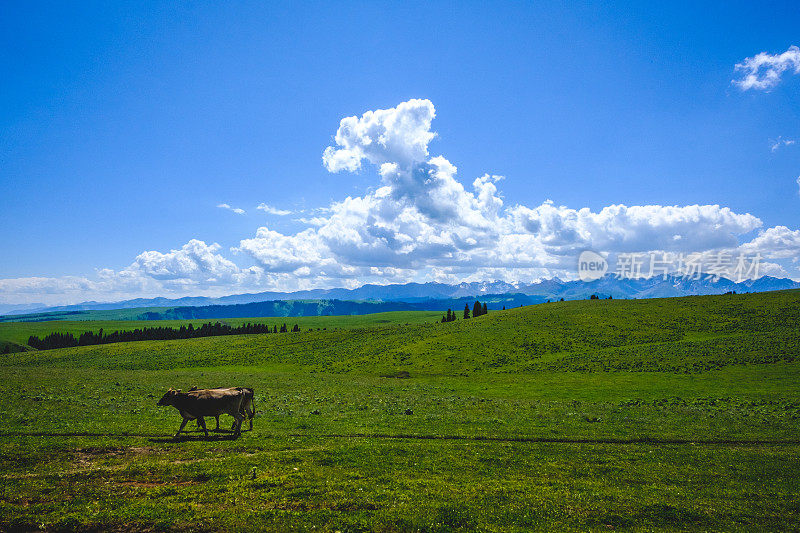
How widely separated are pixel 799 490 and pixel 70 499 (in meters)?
25.1

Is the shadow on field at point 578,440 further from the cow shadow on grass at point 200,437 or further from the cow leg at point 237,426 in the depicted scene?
the cow shadow on grass at point 200,437

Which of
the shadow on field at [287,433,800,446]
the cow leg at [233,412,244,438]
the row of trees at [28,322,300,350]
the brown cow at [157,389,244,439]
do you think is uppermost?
the brown cow at [157,389,244,439]

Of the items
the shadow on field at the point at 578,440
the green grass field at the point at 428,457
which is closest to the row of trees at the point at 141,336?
the green grass field at the point at 428,457

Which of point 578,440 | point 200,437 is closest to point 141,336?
point 200,437

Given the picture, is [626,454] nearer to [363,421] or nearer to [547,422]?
[547,422]

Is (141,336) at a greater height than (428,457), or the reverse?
(428,457)

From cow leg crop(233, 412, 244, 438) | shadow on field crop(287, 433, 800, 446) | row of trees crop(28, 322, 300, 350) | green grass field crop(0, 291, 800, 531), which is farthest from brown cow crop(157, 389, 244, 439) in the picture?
row of trees crop(28, 322, 300, 350)

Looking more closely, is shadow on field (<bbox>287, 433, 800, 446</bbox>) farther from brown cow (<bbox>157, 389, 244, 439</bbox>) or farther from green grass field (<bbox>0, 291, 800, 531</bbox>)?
brown cow (<bbox>157, 389, 244, 439</bbox>)

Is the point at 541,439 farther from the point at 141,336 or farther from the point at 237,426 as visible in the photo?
the point at 141,336

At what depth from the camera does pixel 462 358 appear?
230 feet

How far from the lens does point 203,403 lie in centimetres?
2092

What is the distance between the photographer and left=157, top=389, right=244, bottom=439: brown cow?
20.9 metres

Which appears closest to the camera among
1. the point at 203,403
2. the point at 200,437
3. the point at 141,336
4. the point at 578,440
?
the point at 200,437

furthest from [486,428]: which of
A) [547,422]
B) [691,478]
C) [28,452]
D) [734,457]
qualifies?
[28,452]
